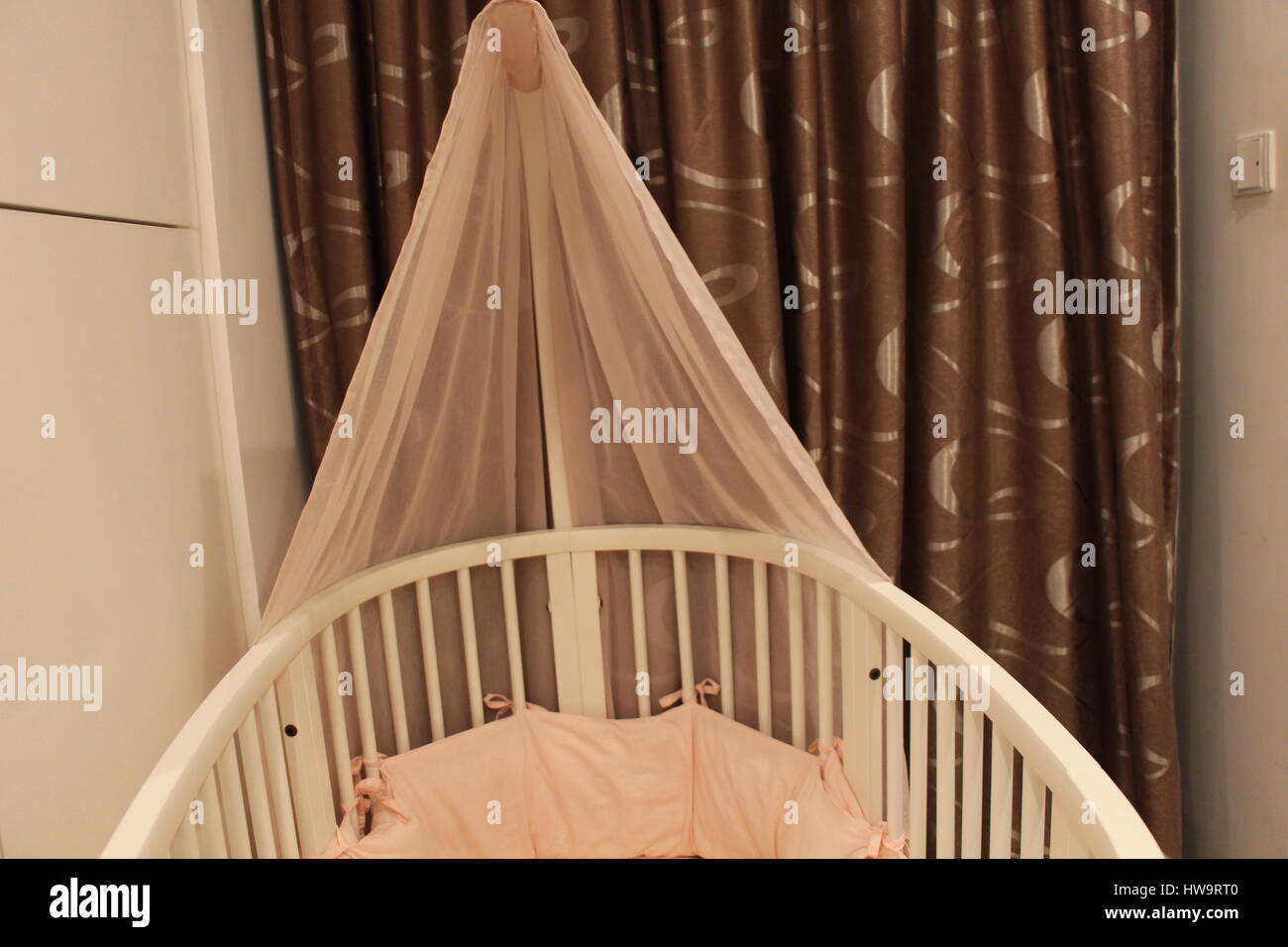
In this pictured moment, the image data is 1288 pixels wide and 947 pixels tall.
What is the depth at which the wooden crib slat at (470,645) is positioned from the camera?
1.71 meters

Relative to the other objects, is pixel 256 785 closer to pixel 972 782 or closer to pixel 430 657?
pixel 430 657

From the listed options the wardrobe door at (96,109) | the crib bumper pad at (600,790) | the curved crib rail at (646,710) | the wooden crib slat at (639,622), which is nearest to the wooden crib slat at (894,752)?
the curved crib rail at (646,710)

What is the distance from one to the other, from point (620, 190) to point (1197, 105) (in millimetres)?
1243

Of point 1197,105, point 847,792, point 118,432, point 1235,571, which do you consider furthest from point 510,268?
point 1235,571

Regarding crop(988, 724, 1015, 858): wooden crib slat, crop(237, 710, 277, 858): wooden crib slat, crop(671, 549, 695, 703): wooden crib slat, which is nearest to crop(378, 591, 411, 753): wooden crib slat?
crop(237, 710, 277, 858): wooden crib slat

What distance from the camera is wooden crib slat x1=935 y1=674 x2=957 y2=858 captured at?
1183 millimetres

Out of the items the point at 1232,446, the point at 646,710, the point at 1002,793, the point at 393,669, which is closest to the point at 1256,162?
the point at 1232,446

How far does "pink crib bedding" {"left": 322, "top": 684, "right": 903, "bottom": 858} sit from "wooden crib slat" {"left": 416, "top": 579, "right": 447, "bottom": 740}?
0.16 ft

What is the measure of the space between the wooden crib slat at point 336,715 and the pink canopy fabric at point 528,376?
11cm

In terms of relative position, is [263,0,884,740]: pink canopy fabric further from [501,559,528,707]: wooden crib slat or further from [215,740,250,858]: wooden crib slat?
[215,740,250,858]: wooden crib slat

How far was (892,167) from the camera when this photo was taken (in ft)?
5.90

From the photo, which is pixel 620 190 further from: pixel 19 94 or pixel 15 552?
pixel 15 552

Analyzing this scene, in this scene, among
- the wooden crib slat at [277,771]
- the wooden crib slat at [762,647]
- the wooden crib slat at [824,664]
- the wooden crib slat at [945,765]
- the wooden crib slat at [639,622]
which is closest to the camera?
the wooden crib slat at [945,765]

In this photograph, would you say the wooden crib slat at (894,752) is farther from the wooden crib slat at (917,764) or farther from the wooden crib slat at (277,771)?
the wooden crib slat at (277,771)
